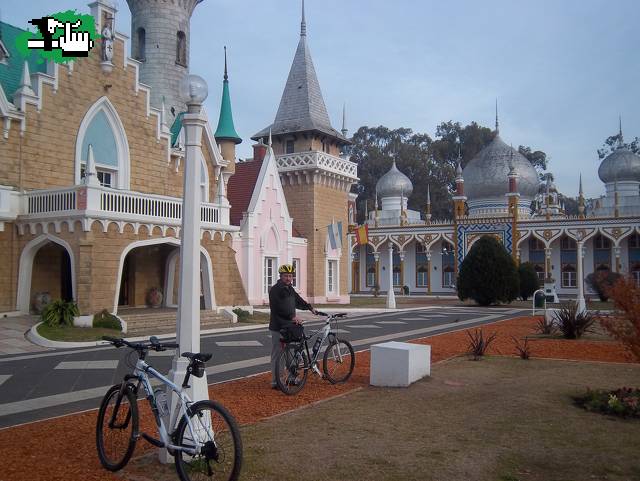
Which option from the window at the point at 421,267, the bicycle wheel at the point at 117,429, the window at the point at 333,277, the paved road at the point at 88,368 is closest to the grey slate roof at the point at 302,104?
the window at the point at 333,277

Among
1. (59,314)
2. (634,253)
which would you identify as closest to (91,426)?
(59,314)

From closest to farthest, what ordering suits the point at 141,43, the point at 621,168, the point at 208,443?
1. the point at 208,443
2. the point at 141,43
3. the point at 621,168

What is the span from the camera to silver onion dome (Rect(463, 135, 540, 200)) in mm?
52781

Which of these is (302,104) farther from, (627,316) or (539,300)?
(627,316)

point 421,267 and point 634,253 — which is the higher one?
point 634,253

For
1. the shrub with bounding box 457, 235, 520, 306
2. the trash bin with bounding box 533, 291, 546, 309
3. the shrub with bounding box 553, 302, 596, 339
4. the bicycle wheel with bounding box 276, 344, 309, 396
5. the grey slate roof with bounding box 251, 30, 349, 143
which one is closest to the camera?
the bicycle wheel with bounding box 276, 344, 309, 396

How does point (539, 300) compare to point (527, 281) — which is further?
point (527, 281)

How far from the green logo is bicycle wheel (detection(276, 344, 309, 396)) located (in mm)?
14965

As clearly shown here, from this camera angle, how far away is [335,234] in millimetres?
33594

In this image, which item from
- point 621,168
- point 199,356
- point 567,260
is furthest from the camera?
point 621,168

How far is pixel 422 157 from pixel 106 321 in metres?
59.1

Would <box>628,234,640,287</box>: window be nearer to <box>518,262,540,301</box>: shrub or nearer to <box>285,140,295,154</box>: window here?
<box>518,262,540,301</box>: shrub

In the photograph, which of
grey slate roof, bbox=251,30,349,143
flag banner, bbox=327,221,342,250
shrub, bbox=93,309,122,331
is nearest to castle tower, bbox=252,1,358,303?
grey slate roof, bbox=251,30,349,143

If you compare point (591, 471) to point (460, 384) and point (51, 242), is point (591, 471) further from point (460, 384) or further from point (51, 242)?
point (51, 242)
